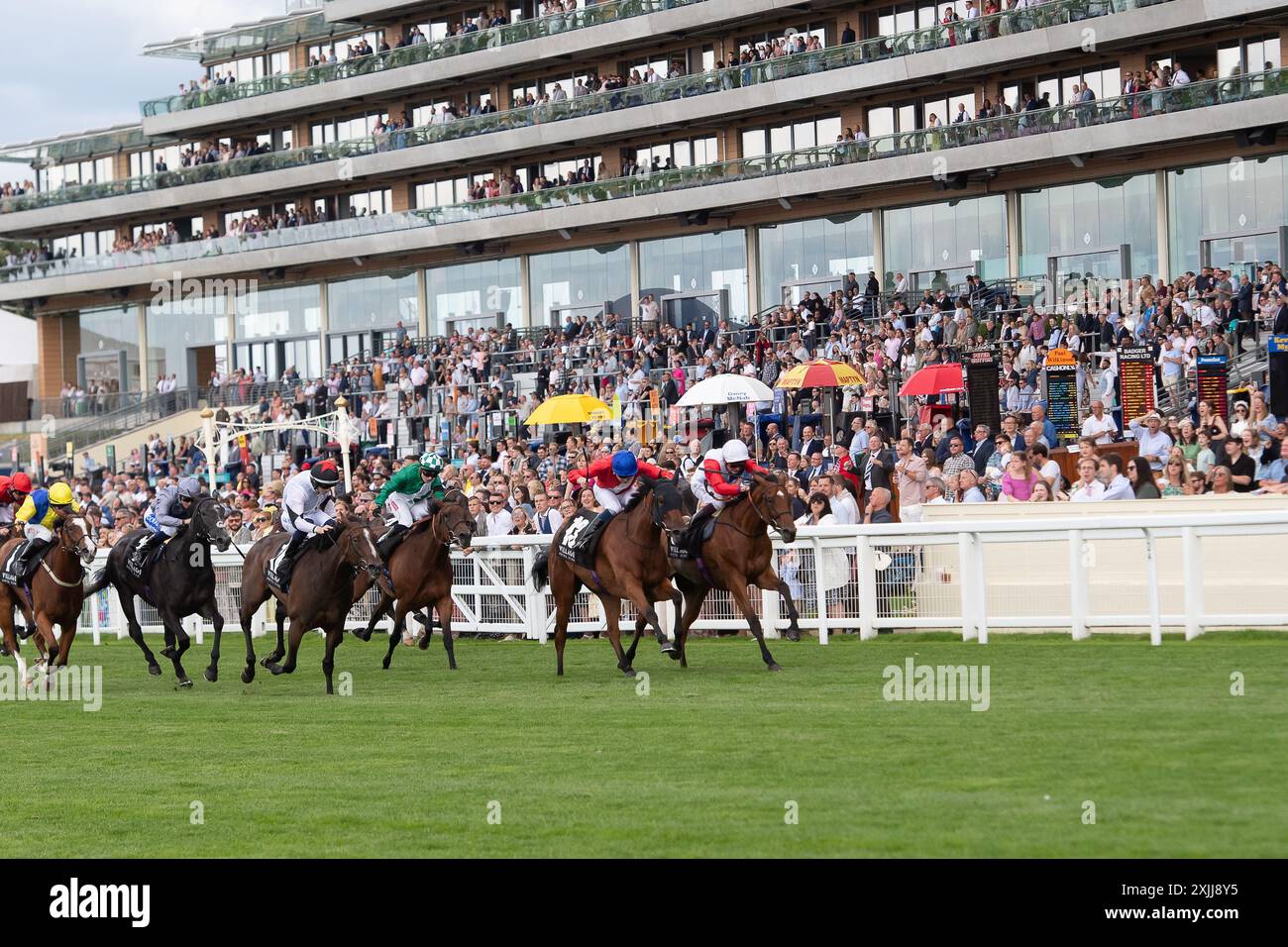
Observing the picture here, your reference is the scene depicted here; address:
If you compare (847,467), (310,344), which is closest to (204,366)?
(310,344)

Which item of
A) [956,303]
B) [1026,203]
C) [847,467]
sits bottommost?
[847,467]

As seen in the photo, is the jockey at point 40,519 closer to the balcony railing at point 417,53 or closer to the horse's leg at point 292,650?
the horse's leg at point 292,650

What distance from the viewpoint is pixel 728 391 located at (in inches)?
947

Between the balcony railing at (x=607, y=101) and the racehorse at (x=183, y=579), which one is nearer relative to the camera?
the racehorse at (x=183, y=579)

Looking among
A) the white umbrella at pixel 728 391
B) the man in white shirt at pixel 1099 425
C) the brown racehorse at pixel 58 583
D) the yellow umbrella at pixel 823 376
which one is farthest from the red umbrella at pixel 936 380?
the brown racehorse at pixel 58 583

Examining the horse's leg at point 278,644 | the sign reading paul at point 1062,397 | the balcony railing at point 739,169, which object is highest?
the balcony railing at point 739,169

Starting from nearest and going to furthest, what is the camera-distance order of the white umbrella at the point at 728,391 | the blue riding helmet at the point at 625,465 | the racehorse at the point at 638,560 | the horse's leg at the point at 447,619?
the racehorse at the point at 638,560 → the blue riding helmet at the point at 625,465 → the horse's leg at the point at 447,619 → the white umbrella at the point at 728,391

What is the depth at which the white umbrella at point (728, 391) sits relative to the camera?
23.8 metres

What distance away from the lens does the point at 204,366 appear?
52344 mm

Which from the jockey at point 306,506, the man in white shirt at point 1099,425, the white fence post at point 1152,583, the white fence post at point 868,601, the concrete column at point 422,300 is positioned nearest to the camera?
the white fence post at point 1152,583

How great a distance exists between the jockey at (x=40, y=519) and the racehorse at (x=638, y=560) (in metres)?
4.52

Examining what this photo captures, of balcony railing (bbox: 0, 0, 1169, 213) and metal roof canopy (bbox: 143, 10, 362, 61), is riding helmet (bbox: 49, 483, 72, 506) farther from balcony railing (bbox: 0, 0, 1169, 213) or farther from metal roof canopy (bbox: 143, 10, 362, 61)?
metal roof canopy (bbox: 143, 10, 362, 61)
